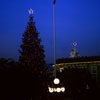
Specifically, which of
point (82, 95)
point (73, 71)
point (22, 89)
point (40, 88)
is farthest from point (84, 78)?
point (22, 89)

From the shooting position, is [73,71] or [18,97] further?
[73,71]

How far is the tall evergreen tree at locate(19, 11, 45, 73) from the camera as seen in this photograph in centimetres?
2769

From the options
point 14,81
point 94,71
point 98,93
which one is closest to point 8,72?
point 14,81

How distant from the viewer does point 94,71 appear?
107ft

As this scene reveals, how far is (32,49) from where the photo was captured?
91.8 feet

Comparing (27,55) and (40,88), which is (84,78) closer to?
(27,55)

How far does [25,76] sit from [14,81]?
1.03 meters

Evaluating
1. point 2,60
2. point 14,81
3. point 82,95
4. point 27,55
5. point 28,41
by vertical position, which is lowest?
point 82,95

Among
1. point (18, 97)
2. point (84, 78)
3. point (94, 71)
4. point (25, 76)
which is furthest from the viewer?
point (94, 71)

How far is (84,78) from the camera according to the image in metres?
25.5

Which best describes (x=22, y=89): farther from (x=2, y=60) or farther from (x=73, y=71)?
(x=73, y=71)

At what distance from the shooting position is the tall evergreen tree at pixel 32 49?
90.8 feet

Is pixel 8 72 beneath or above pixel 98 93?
above

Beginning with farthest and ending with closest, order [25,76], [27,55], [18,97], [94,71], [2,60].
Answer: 1. [94,71]
2. [27,55]
3. [2,60]
4. [25,76]
5. [18,97]
